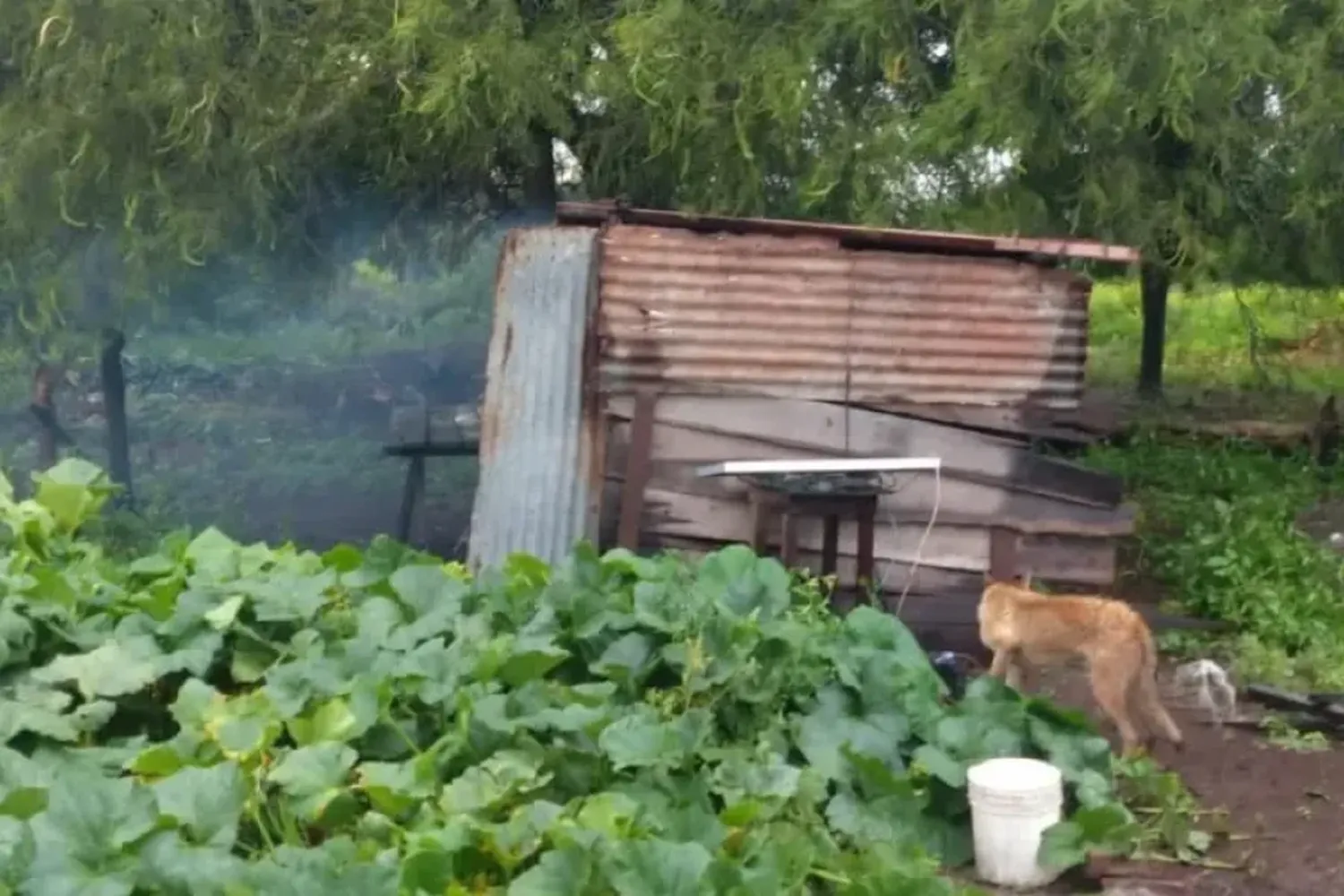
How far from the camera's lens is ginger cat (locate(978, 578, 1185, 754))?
19.1 feet

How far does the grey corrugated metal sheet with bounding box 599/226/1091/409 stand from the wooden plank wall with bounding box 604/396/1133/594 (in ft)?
0.40

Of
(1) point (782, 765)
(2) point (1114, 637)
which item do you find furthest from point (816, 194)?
(1) point (782, 765)

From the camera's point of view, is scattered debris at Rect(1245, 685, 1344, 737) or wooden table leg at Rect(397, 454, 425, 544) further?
wooden table leg at Rect(397, 454, 425, 544)

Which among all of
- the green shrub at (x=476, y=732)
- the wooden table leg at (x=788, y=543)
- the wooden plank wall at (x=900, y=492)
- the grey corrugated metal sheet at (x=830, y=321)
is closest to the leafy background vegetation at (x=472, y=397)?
the green shrub at (x=476, y=732)

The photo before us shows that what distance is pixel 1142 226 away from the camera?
757 centimetres

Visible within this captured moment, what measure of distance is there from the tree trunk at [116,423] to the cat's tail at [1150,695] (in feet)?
21.4

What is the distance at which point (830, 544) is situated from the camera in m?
6.79

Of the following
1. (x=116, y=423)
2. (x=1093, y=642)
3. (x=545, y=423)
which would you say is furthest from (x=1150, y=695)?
(x=116, y=423)

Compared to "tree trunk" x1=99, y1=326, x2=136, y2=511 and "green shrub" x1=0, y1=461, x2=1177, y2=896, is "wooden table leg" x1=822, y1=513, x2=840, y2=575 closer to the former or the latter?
"green shrub" x1=0, y1=461, x2=1177, y2=896

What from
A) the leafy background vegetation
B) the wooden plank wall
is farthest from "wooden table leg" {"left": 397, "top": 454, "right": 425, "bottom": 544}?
Answer: the wooden plank wall

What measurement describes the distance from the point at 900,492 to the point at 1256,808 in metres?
1.92

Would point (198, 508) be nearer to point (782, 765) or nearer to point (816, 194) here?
point (816, 194)

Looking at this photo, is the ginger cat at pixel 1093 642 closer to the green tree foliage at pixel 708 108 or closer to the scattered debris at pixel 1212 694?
the scattered debris at pixel 1212 694

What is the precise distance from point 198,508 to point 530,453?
5281mm
